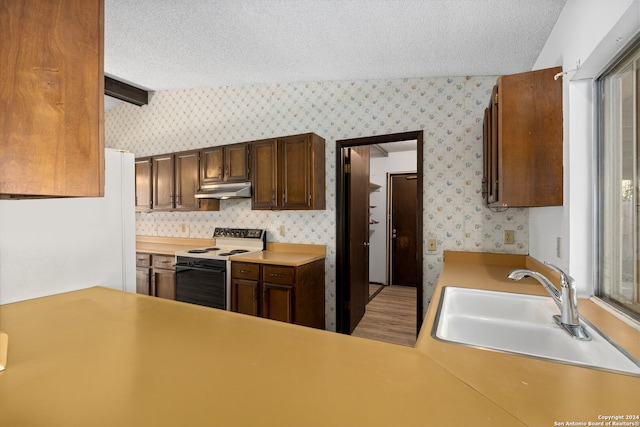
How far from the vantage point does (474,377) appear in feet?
2.38

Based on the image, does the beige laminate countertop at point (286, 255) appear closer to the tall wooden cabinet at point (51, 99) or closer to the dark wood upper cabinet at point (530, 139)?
the dark wood upper cabinet at point (530, 139)

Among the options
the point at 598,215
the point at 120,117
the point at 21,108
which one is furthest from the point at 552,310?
the point at 120,117

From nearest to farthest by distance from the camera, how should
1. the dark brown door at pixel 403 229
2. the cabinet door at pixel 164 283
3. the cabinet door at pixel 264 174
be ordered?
the cabinet door at pixel 264 174 → the cabinet door at pixel 164 283 → the dark brown door at pixel 403 229

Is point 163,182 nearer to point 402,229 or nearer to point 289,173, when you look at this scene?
point 289,173

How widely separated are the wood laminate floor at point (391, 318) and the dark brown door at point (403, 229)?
0.37 meters

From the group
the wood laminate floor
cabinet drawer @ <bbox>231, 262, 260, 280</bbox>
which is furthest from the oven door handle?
the wood laminate floor

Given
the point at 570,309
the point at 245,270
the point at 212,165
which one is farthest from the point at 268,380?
the point at 212,165

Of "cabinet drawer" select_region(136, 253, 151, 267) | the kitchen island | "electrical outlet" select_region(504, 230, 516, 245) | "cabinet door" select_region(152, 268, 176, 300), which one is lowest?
"cabinet door" select_region(152, 268, 176, 300)

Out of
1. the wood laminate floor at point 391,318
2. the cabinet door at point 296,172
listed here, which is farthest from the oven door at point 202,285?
the wood laminate floor at point 391,318

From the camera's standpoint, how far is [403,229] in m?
5.44

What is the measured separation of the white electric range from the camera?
2967 mm

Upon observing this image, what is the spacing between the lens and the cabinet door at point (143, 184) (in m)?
4.11

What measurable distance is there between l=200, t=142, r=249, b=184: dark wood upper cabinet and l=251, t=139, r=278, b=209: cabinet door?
0.41 ft

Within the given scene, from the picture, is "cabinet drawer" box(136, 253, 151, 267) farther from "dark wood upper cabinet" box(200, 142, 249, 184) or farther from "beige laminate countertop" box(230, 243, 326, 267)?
"beige laminate countertop" box(230, 243, 326, 267)
